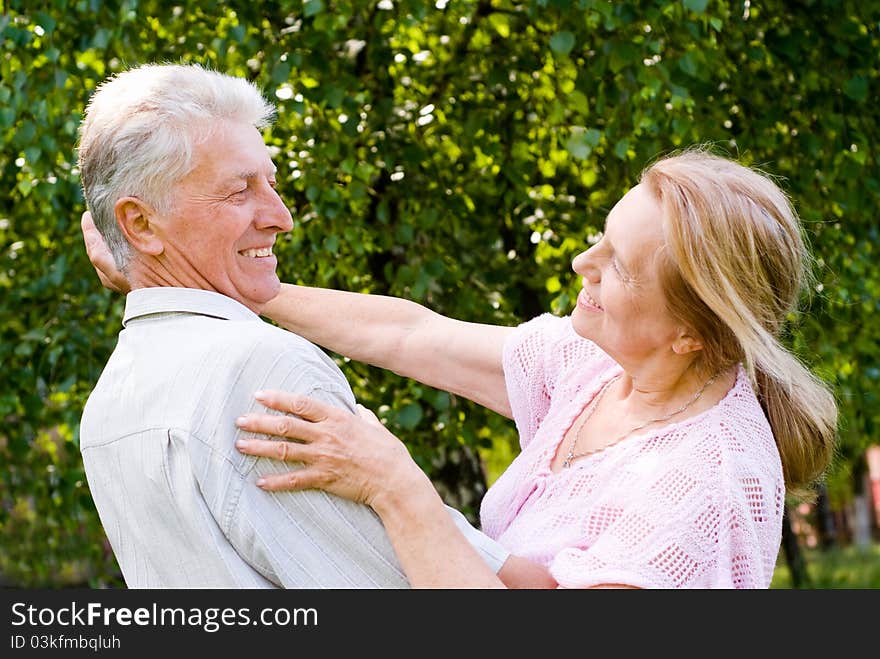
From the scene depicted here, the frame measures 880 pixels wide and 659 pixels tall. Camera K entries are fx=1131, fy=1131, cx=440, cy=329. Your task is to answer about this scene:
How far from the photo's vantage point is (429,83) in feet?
12.9

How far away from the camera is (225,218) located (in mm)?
1786

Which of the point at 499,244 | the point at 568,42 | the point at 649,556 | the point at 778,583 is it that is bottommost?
the point at 778,583

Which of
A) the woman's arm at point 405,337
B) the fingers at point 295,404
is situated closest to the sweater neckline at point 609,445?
the woman's arm at point 405,337

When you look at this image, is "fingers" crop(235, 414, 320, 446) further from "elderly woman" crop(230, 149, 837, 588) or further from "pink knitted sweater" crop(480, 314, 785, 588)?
"pink knitted sweater" crop(480, 314, 785, 588)

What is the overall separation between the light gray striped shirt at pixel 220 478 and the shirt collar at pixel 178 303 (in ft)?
0.12


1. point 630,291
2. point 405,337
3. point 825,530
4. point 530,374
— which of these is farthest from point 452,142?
point 825,530

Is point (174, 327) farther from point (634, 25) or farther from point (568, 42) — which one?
point (634, 25)

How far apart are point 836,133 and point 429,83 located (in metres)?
1.41

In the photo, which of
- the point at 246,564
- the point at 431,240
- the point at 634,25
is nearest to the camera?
the point at 246,564

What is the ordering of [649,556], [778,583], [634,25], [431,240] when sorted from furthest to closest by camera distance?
1. [778,583]
2. [431,240]
3. [634,25]
4. [649,556]

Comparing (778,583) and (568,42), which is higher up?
(568,42)

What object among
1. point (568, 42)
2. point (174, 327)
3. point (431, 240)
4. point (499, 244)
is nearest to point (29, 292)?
point (431, 240)

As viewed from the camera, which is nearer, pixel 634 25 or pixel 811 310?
pixel 634 25

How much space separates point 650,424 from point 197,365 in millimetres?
852
